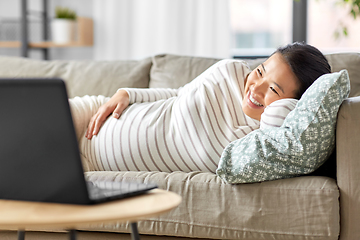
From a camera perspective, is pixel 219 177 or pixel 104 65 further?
pixel 104 65

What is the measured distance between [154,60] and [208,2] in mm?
1276

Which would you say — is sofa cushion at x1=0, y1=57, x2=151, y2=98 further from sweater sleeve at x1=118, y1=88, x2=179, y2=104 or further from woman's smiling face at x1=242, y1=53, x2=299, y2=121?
woman's smiling face at x1=242, y1=53, x2=299, y2=121

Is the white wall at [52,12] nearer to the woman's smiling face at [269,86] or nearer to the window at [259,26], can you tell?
the window at [259,26]

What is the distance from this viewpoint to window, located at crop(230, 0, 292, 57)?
3068mm

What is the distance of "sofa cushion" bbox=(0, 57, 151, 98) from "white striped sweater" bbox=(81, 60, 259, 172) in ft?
1.16

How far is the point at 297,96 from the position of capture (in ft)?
4.21

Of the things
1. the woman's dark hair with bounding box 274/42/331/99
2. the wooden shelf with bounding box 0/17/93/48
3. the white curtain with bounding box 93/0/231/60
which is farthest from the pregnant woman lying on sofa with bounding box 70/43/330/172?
the wooden shelf with bounding box 0/17/93/48

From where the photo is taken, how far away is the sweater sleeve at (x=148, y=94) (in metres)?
1.56

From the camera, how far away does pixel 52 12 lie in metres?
3.37

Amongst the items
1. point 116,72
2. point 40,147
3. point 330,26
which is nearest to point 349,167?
point 40,147

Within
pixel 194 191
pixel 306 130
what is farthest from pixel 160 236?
pixel 306 130

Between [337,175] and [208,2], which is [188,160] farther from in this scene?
[208,2]

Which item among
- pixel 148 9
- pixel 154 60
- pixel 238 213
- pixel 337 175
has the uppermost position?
pixel 148 9

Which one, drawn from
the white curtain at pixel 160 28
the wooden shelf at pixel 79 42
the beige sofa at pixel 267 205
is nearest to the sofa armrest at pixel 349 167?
the beige sofa at pixel 267 205
